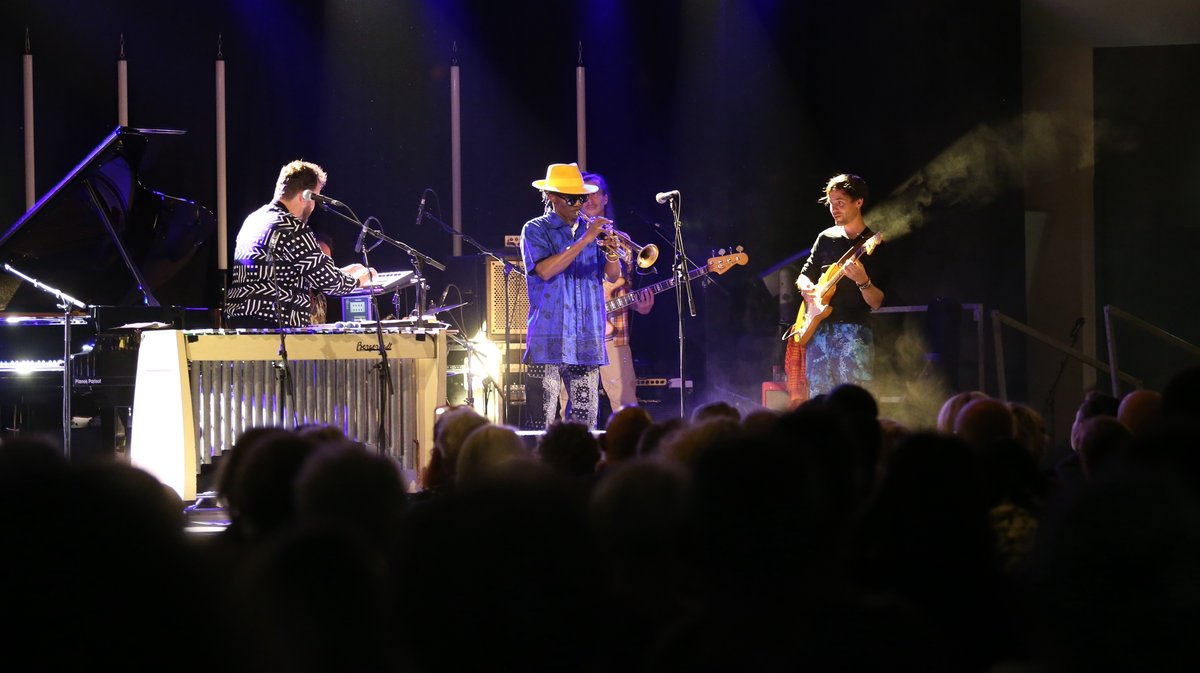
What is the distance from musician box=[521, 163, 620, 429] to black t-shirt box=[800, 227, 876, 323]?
79.1 inches

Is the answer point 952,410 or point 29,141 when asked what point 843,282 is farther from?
point 29,141

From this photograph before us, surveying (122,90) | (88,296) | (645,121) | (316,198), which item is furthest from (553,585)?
(122,90)

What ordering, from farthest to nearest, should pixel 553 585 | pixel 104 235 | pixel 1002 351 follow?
pixel 1002 351
pixel 104 235
pixel 553 585

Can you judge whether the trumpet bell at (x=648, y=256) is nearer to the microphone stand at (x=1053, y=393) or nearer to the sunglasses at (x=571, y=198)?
the sunglasses at (x=571, y=198)

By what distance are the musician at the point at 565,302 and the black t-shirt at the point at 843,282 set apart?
6.59 feet

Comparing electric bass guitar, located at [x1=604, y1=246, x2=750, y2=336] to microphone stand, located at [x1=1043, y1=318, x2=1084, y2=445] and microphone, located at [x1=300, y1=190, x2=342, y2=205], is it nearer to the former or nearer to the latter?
microphone stand, located at [x1=1043, y1=318, x2=1084, y2=445]

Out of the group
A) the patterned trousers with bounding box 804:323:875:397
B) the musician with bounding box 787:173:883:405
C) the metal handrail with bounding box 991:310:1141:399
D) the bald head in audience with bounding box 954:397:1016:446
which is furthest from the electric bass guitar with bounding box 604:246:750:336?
the bald head in audience with bounding box 954:397:1016:446

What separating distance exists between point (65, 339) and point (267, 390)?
5.42 feet

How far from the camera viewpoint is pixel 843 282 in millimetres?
9164

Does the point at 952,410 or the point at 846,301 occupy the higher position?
the point at 846,301

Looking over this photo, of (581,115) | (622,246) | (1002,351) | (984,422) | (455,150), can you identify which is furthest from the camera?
(455,150)

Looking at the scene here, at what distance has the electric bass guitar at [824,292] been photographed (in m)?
9.08

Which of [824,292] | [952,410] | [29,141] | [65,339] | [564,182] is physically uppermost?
[29,141]

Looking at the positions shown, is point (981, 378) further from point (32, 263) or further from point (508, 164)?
point (32, 263)
